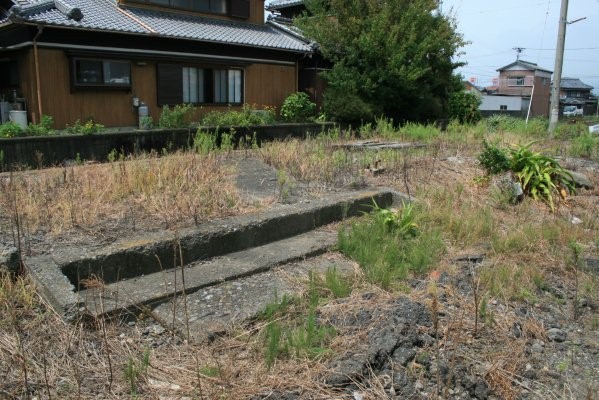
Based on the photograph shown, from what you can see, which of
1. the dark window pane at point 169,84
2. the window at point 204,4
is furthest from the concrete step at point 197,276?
the window at point 204,4

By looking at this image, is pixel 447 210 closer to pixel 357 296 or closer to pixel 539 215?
pixel 539 215

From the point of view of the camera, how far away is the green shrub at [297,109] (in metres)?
16.6

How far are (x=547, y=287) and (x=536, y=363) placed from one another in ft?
4.12

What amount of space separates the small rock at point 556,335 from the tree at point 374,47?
1276 cm

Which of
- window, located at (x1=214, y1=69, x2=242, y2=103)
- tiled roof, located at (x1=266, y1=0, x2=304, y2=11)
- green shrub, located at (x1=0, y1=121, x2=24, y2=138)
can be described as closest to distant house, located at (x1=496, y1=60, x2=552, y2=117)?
tiled roof, located at (x1=266, y1=0, x2=304, y2=11)

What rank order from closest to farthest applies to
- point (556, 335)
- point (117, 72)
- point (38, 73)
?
1. point (556, 335)
2. point (38, 73)
3. point (117, 72)

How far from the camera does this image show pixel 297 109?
54.8 ft

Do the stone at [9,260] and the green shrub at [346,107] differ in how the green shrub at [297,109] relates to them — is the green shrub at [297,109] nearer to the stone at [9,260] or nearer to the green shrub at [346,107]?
the green shrub at [346,107]

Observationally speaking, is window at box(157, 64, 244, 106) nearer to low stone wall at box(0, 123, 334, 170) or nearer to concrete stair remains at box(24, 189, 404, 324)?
low stone wall at box(0, 123, 334, 170)

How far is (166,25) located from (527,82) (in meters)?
44.9

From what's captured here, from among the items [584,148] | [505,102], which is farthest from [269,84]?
[505,102]

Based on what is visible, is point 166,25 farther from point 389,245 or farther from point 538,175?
point 389,245

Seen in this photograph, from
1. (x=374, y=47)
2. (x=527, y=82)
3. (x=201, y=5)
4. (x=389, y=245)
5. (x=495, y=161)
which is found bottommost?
(x=389, y=245)

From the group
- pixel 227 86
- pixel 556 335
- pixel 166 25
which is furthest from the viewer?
pixel 227 86
